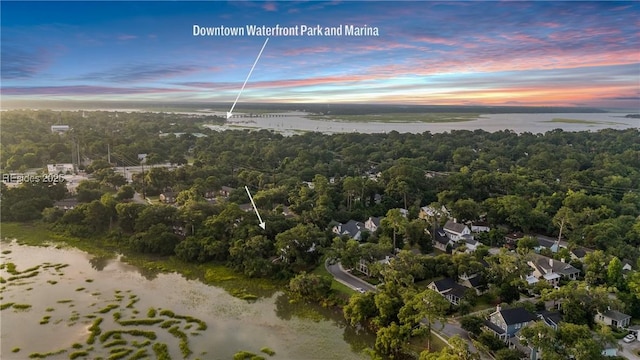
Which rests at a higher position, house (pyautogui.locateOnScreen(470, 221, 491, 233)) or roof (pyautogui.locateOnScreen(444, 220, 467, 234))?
roof (pyautogui.locateOnScreen(444, 220, 467, 234))

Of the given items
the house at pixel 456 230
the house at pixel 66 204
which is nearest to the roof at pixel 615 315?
the house at pixel 456 230

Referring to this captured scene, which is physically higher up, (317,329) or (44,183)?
(44,183)

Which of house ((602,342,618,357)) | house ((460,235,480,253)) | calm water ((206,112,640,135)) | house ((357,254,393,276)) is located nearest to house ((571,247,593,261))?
house ((460,235,480,253))

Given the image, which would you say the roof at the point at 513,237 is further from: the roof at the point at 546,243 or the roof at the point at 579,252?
the roof at the point at 579,252

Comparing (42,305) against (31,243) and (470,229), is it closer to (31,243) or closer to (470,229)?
(31,243)

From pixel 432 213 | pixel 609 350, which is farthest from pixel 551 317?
pixel 432 213

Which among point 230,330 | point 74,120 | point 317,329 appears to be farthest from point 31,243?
point 74,120

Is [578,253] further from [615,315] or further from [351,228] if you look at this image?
[351,228]

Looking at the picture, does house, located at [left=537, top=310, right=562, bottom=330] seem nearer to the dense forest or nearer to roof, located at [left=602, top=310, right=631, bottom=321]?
the dense forest
